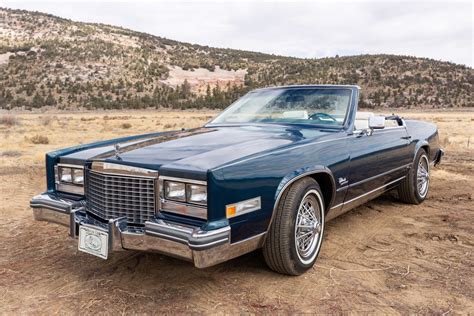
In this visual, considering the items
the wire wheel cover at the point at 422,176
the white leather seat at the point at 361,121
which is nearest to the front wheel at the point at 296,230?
the white leather seat at the point at 361,121

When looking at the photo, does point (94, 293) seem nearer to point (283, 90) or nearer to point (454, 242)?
point (283, 90)

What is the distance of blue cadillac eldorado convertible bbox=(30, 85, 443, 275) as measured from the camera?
285 centimetres

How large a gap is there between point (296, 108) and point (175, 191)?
2.08m

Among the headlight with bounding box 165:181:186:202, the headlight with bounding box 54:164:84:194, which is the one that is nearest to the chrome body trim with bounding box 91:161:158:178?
the headlight with bounding box 165:181:186:202

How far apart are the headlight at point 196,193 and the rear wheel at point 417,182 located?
11.4 feet

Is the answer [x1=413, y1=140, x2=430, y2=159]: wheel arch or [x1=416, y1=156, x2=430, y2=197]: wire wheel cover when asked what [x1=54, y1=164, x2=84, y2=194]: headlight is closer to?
[x1=413, y1=140, x2=430, y2=159]: wheel arch

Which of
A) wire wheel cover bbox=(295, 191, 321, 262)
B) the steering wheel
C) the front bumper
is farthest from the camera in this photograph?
the steering wheel

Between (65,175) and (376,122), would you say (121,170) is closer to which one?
(65,175)

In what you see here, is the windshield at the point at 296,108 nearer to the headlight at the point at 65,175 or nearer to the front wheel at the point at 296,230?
the front wheel at the point at 296,230

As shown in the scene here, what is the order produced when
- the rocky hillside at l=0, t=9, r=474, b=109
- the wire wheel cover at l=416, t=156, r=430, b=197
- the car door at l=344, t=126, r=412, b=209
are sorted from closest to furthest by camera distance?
the car door at l=344, t=126, r=412, b=209, the wire wheel cover at l=416, t=156, r=430, b=197, the rocky hillside at l=0, t=9, r=474, b=109

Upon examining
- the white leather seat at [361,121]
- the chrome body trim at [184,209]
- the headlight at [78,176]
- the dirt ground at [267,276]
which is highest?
the white leather seat at [361,121]

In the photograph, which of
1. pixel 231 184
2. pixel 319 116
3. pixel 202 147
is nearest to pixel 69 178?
pixel 202 147

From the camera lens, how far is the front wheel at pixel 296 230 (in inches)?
127

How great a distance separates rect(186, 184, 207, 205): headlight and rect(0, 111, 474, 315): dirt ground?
74cm
